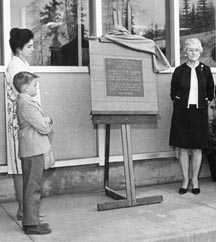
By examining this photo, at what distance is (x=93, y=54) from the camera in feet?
16.6

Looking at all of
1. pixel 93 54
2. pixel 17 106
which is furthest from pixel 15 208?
pixel 93 54

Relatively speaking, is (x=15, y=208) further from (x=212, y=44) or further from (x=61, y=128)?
(x=212, y=44)

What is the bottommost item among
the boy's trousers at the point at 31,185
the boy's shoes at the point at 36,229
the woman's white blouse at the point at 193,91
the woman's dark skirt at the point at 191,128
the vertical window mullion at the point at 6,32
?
the boy's shoes at the point at 36,229

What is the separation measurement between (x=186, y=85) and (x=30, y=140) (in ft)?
7.60

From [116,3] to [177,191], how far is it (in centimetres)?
261

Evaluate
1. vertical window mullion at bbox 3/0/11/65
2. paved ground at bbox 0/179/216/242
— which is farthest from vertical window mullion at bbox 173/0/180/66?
vertical window mullion at bbox 3/0/11/65

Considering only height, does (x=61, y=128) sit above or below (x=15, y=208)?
above

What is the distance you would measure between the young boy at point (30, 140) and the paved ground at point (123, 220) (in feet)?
1.08

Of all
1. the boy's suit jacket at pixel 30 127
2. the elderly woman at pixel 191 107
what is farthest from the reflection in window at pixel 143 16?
the boy's suit jacket at pixel 30 127

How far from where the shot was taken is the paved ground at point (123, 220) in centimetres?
418

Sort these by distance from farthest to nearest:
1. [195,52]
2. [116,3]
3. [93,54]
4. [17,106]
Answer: [116,3], [195,52], [93,54], [17,106]

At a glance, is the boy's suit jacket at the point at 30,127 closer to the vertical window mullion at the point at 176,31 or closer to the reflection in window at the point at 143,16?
the reflection in window at the point at 143,16

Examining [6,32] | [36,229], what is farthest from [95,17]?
[36,229]

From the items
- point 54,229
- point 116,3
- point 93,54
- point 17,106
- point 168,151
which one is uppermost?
point 116,3
